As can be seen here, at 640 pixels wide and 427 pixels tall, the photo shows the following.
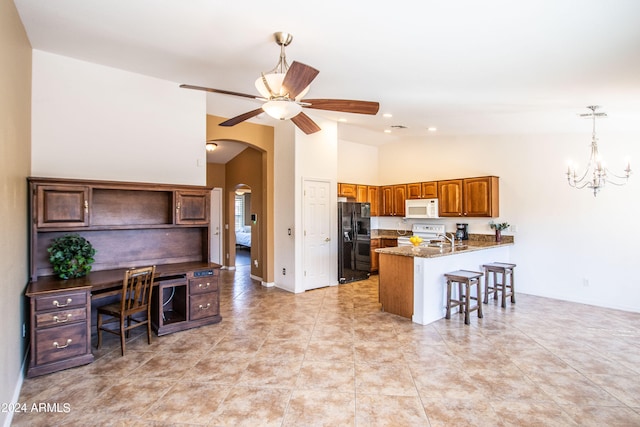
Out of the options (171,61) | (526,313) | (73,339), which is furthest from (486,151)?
(73,339)

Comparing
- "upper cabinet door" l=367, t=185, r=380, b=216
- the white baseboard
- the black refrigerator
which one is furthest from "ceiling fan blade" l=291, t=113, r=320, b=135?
"upper cabinet door" l=367, t=185, r=380, b=216

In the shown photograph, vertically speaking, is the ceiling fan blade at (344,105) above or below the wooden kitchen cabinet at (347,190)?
above

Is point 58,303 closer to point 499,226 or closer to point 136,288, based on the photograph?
point 136,288

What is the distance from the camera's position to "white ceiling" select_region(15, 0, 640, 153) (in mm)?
2400

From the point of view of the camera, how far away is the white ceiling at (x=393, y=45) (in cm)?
240

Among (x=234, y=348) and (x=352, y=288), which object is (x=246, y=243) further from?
(x=234, y=348)

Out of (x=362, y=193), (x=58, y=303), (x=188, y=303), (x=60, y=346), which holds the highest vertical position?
(x=362, y=193)

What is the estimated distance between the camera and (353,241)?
653cm

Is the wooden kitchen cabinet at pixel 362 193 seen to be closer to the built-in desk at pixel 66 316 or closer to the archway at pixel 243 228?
the archway at pixel 243 228

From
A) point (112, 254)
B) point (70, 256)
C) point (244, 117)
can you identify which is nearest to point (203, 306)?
point (112, 254)

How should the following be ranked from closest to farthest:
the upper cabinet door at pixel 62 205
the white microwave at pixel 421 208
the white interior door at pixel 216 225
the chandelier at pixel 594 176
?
the upper cabinet door at pixel 62 205, the chandelier at pixel 594 176, the white microwave at pixel 421 208, the white interior door at pixel 216 225

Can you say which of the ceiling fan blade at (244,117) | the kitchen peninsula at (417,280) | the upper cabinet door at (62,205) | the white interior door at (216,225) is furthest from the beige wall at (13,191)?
the white interior door at (216,225)

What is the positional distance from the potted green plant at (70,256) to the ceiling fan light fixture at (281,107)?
248 centimetres

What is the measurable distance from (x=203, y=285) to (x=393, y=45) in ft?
11.0
